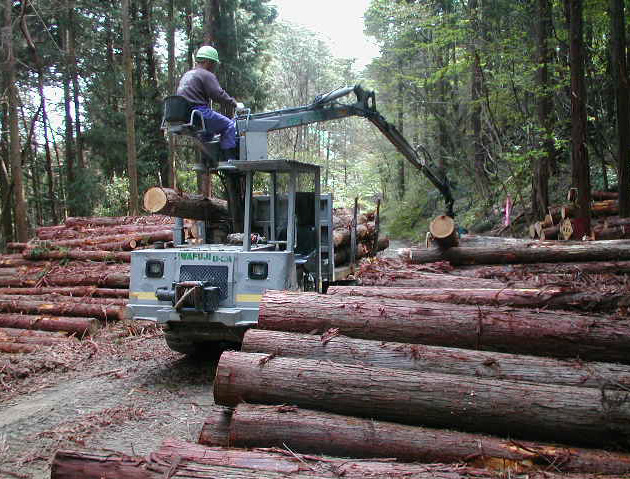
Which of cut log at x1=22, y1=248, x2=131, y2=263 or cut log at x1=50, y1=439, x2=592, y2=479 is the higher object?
cut log at x1=22, y1=248, x2=131, y2=263

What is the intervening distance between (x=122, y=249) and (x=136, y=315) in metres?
6.37

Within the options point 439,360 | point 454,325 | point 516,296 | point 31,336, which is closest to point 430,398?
point 439,360

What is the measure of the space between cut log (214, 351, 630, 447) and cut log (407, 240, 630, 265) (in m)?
4.56

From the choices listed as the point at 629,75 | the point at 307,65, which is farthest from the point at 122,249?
the point at 307,65

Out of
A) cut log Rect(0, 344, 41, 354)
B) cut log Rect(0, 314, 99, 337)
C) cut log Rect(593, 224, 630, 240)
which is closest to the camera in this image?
cut log Rect(0, 344, 41, 354)

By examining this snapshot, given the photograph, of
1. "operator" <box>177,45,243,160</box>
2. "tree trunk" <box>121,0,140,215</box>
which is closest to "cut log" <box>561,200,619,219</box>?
"operator" <box>177,45,243,160</box>

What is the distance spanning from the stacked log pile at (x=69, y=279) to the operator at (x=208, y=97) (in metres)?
3.81

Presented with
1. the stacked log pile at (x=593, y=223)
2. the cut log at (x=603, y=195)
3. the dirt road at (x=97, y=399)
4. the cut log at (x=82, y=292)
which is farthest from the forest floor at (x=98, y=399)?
the cut log at (x=603, y=195)

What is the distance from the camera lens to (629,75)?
11.9 metres

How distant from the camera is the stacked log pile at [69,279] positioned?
835cm

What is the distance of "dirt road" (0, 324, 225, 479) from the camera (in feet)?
14.9

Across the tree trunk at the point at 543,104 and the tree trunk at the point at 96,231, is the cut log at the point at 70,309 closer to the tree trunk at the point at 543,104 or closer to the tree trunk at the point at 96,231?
the tree trunk at the point at 96,231

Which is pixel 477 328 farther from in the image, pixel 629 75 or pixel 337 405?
pixel 629 75

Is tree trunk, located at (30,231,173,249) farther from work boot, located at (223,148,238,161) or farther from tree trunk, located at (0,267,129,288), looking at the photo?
work boot, located at (223,148,238,161)
